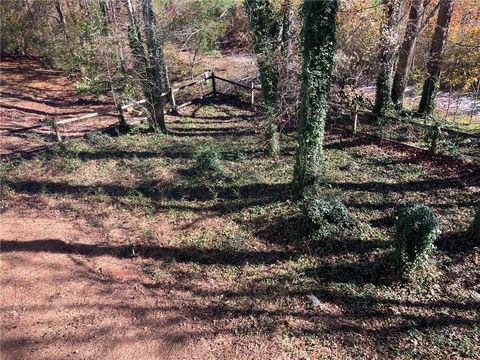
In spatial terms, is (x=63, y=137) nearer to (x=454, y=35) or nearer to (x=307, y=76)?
(x=307, y=76)

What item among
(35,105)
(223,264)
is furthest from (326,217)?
(35,105)

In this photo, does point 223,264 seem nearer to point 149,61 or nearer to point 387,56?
point 149,61

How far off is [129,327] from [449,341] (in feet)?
17.3

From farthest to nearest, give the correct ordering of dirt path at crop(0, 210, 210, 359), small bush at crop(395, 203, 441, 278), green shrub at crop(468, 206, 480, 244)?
green shrub at crop(468, 206, 480, 244), small bush at crop(395, 203, 441, 278), dirt path at crop(0, 210, 210, 359)

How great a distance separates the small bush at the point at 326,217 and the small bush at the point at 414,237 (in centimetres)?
160

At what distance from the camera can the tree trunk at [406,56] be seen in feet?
44.9

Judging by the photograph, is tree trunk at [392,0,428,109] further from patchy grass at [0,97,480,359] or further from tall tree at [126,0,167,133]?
tall tree at [126,0,167,133]

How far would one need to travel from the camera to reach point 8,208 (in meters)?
9.88

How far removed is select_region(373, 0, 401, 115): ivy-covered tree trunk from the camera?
13148 mm

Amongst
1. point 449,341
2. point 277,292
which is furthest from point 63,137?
point 449,341

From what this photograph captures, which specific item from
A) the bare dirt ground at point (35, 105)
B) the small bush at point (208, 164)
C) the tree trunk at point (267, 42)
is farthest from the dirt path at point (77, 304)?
the bare dirt ground at point (35, 105)

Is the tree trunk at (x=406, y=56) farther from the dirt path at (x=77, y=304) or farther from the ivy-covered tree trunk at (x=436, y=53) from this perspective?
the dirt path at (x=77, y=304)

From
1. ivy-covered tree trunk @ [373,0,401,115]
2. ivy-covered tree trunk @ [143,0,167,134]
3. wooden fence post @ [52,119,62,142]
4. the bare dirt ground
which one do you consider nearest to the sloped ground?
wooden fence post @ [52,119,62,142]

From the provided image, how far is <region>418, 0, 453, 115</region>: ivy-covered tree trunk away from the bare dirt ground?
14.0m
